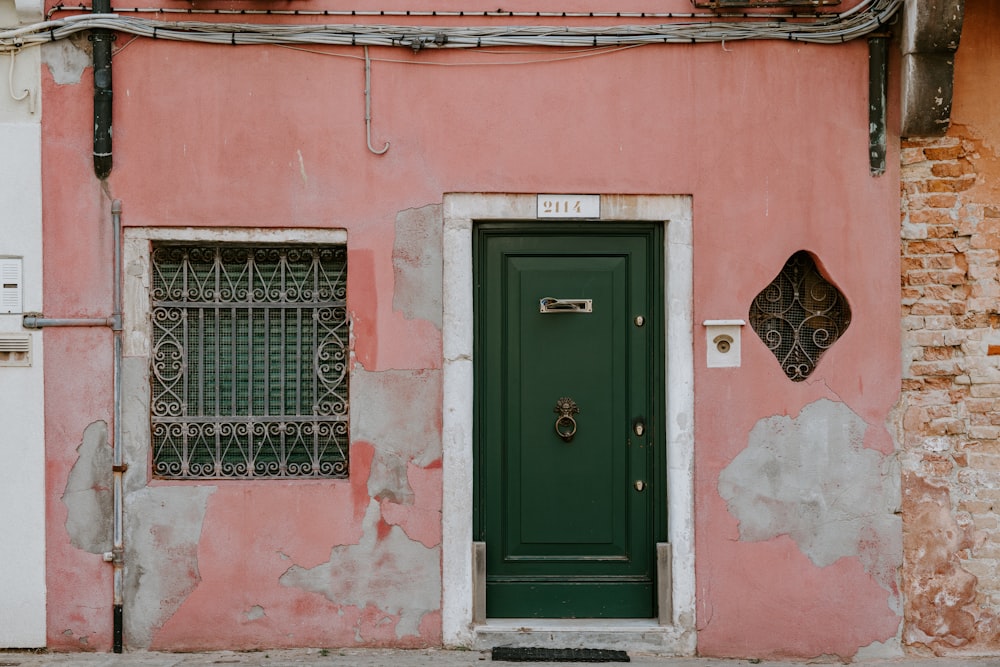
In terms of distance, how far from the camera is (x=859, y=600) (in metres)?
5.62

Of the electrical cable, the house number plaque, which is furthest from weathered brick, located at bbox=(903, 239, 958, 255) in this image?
the house number plaque

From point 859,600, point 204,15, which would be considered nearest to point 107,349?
point 204,15

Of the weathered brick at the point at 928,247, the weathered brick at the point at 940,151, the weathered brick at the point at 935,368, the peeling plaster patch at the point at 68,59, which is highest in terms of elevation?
the peeling plaster patch at the point at 68,59

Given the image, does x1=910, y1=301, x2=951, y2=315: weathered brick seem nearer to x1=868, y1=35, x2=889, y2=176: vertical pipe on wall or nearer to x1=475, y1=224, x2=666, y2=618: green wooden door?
x1=868, y1=35, x2=889, y2=176: vertical pipe on wall

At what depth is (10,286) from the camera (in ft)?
18.1

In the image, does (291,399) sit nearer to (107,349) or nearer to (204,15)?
(107,349)

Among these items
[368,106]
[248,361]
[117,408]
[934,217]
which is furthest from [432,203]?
[934,217]

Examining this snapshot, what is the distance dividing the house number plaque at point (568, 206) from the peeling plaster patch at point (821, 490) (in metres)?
1.55

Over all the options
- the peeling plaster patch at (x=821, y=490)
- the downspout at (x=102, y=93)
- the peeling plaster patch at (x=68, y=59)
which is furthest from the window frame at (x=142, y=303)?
the peeling plaster patch at (x=821, y=490)

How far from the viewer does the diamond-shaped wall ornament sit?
5.75 metres

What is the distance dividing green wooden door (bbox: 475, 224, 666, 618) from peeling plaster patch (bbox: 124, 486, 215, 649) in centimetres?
167

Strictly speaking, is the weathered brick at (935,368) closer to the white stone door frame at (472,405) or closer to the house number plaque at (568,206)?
the white stone door frame at (472,405)

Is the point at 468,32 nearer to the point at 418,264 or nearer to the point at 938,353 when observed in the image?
the point at 418,264

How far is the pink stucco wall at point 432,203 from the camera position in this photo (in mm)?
5559
